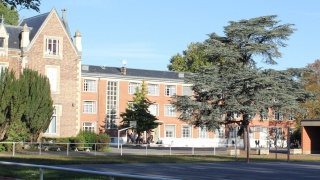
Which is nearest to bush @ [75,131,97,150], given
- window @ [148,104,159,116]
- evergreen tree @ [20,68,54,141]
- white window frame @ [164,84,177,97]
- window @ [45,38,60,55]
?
evergreen tree @ [20,68,54,141]

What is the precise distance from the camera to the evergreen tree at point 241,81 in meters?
54.9

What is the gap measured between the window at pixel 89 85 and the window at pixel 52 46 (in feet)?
70.7

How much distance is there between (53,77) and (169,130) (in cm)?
3043

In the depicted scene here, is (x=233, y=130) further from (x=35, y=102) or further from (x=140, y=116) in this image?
(x=35, y=102)

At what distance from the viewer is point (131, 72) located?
8162 centimetres

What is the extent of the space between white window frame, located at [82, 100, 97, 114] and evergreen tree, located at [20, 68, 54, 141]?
28202 mm

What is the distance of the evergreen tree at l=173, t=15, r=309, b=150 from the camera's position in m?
A: 54.9

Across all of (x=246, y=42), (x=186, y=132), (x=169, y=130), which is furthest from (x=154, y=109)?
(x=246, y=42)

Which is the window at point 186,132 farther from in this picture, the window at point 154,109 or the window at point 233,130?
the window at point 233,130

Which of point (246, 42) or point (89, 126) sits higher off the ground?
point (246, 42)

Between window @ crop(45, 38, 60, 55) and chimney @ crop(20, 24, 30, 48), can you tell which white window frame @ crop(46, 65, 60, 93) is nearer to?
window @ crop(45, 38, 60, 55)

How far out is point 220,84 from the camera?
5612 centimetres

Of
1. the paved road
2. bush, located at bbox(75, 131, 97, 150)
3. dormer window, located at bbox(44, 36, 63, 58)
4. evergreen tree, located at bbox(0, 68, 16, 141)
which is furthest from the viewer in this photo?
dormer window, located at bbox(44, 36, 63, 58)

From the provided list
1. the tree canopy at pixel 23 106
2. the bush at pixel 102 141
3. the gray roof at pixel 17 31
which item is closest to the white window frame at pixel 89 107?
the gray roof at pixel 17 31
